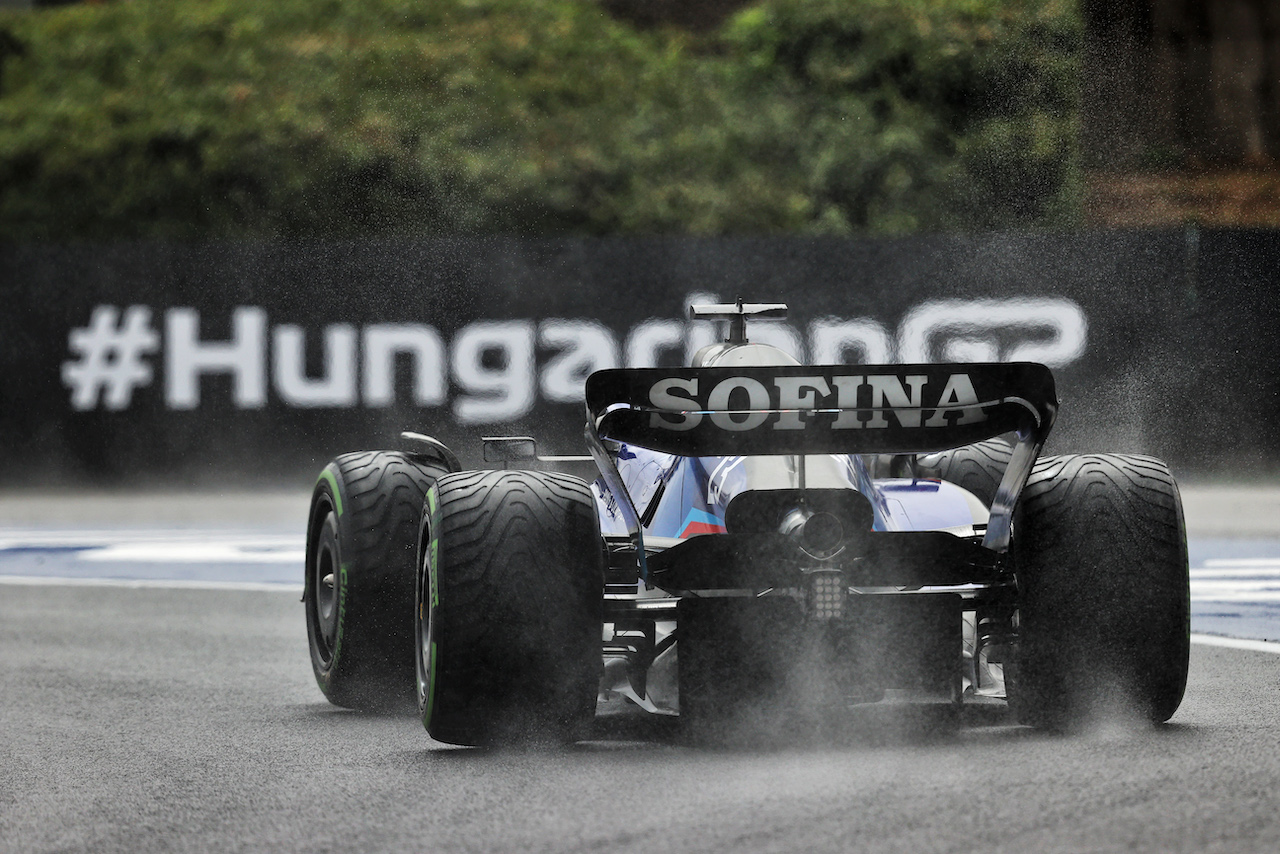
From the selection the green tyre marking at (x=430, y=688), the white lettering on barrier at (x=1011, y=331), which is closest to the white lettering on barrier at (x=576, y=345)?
the white lettering on barrier at (x=1011, y=331)

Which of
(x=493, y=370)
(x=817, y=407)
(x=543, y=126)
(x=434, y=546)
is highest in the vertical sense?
(x=543, y=126)

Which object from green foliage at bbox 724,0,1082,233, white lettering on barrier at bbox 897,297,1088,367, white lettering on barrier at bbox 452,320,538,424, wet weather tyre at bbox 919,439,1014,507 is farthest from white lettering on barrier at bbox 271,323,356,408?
green foliage at bbox 724,0,1082,233

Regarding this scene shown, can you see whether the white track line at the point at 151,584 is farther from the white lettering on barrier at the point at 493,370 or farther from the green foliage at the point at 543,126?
the green foliage at the point at 543,126

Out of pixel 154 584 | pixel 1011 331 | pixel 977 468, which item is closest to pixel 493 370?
pixel 1011 331

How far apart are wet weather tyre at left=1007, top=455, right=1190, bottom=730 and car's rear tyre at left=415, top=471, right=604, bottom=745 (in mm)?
1234

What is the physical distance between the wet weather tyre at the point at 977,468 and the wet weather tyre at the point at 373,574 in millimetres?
1987

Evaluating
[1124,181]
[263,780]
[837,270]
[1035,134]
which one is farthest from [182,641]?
[1124,181]

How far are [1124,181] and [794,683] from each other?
85.4ft

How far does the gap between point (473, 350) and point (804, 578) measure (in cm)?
1084

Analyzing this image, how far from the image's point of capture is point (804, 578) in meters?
5.12

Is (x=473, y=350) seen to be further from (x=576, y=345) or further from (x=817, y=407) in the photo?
(x=817, y=407)

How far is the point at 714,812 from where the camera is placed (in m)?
4.43

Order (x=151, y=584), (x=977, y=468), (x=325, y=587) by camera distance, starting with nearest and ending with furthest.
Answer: (x=325, y=587)
(x=977, y=468)
(x=151, y=584)

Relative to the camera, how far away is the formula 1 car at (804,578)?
5125 millimetres
